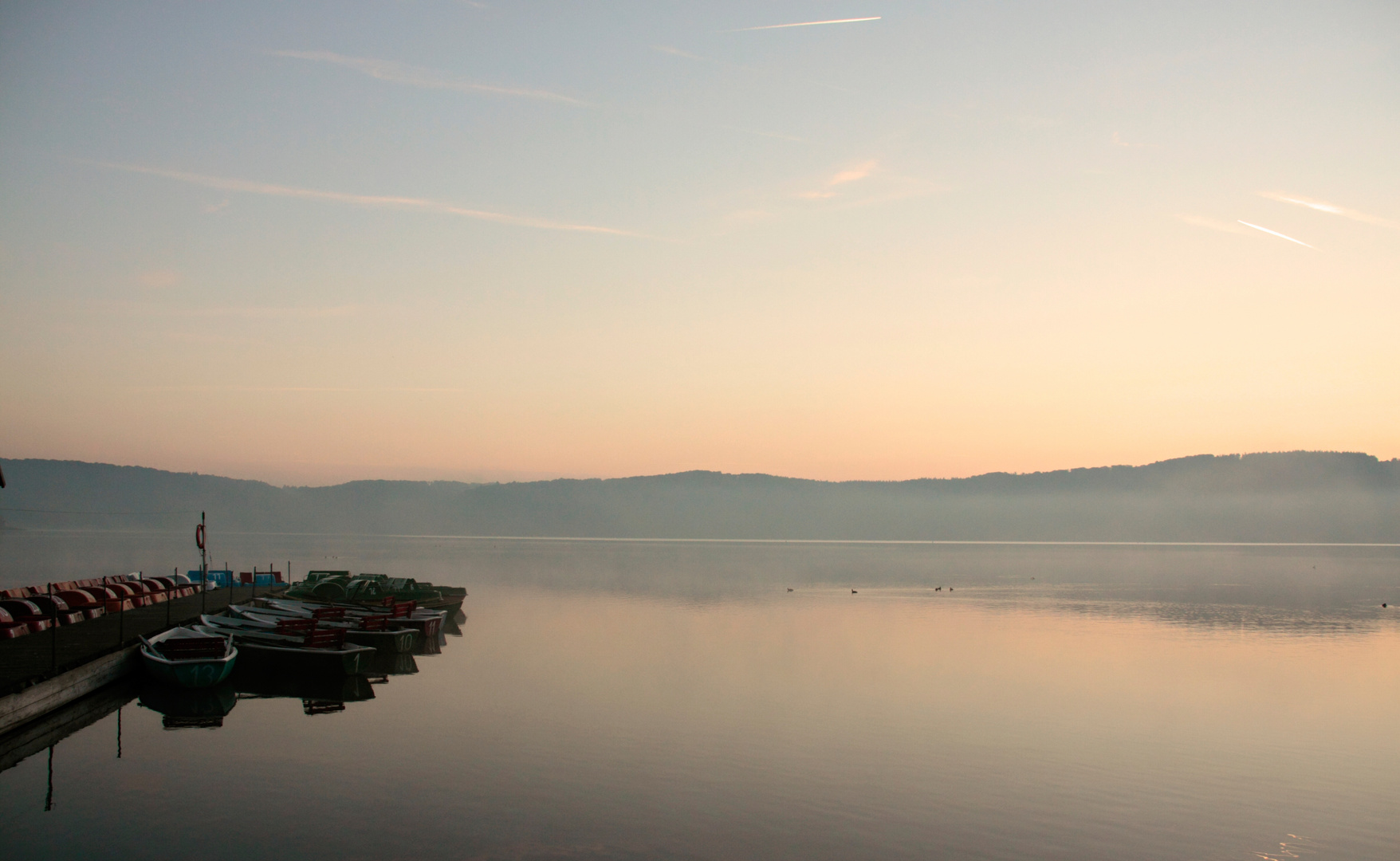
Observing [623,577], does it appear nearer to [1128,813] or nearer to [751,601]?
[751,601]

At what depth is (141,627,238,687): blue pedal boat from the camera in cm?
2722

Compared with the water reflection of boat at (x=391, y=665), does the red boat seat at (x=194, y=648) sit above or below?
above

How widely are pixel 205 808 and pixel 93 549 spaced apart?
174076 mm

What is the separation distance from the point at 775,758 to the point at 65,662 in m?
18.9

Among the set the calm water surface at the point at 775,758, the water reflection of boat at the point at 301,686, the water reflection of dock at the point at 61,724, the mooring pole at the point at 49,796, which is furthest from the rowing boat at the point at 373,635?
the mooring pole at the point at 49,796

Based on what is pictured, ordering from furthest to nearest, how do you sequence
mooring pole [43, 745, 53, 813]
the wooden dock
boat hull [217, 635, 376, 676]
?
1. boat hull [217, 635, 376, 676]
2. the wooden dock
3. mooring pole [43, 745, 53, 813]

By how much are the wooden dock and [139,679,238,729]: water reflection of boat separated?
1.23 metres

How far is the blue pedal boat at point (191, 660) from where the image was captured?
27219 millimetres

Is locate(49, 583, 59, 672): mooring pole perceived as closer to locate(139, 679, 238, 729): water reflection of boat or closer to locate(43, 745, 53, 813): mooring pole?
locate(139, 679, 238, 729): water reflection of boat

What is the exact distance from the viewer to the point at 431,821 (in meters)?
15.7

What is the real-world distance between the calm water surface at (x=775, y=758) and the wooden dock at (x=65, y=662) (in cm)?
144

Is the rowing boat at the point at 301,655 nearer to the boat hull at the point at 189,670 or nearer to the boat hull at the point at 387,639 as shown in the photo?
the boat hull at the point at 189,670

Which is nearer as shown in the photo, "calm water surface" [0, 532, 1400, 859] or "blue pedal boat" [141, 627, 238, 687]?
"calm water surface" [0, 532, 1400, 859]

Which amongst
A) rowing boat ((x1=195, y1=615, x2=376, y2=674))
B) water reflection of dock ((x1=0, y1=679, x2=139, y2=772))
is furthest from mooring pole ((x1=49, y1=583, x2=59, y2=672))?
rowing boat ((x1=195, y1=615, x2=376, y2=674))
